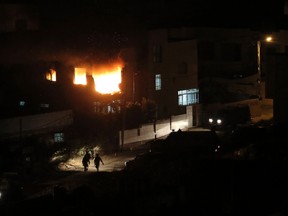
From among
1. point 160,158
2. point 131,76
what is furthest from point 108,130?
point 160,158

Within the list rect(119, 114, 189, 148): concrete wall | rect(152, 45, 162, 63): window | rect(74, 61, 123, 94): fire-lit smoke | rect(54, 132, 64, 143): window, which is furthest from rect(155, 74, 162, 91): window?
rect(54, 132, 64, 143): window

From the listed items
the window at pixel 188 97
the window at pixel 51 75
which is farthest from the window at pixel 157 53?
the window at pixel 51 75

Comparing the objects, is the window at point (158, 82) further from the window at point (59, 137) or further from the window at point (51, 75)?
the window at point (59, 137)

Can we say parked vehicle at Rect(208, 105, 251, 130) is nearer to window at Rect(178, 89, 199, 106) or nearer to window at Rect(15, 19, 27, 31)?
window at Rect(178, 89, 199, 106)

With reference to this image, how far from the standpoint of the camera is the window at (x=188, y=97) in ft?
135

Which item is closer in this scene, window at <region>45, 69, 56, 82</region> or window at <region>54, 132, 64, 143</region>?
window at <region>54, 132, 64, 143</region>

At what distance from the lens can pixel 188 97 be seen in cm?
4166

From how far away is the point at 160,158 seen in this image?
26.3 metres

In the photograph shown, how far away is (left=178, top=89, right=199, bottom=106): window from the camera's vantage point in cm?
4116

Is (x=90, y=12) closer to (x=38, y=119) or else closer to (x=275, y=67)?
(x=38, y=119)

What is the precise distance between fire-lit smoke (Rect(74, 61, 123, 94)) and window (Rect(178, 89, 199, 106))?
4199 millimetres

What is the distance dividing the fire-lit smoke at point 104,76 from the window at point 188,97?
4199 millimetres

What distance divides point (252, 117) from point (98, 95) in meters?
9.56

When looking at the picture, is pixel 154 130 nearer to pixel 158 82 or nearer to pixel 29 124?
pixel 158 82
